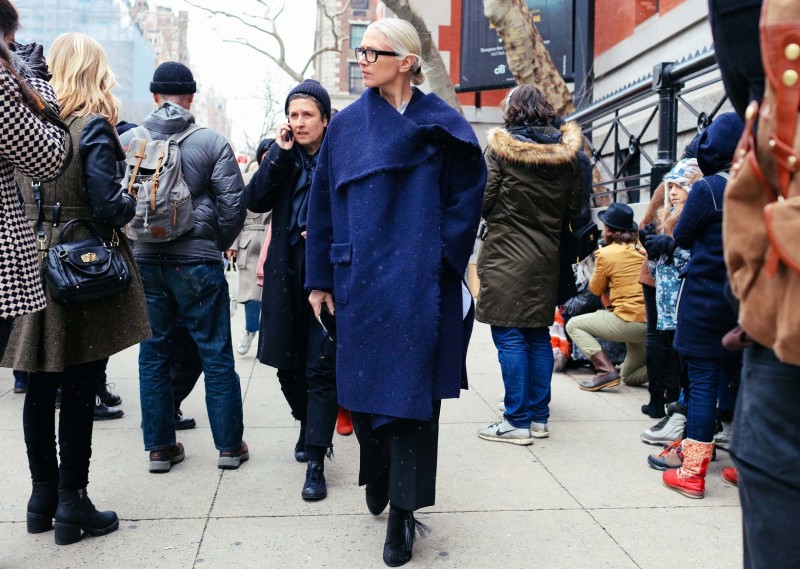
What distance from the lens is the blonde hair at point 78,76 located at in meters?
3.58

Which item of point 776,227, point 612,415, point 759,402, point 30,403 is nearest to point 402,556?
point 30,403

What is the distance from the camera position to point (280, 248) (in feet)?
14.4

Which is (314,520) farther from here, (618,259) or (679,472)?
(618,259)

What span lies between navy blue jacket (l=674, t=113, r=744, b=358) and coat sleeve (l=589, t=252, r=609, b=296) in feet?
6.89

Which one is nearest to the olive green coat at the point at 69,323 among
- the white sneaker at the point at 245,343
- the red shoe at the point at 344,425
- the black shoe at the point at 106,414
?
the red shoe at the point at 344,425

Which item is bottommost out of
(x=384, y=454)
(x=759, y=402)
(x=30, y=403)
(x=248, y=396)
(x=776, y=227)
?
(x=248, y=396)

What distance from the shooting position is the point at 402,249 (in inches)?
129

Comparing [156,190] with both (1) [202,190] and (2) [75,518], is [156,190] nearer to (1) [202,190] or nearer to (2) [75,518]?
(1) [202,190]

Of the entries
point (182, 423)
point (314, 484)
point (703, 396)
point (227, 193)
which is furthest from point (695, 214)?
point (182, 423)

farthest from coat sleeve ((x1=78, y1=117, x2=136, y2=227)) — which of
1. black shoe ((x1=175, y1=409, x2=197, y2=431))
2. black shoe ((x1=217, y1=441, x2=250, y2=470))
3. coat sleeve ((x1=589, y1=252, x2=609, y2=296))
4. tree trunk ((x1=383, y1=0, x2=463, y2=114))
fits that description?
tree trunk ((x1=383, y1=0, x2=463, y2=114))

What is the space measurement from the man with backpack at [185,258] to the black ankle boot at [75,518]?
91 centimetres

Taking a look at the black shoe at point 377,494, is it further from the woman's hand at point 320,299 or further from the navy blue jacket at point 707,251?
the navy blue jacket at point 707,251

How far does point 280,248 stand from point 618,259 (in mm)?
3081

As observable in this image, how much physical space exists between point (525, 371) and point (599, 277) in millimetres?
1599
